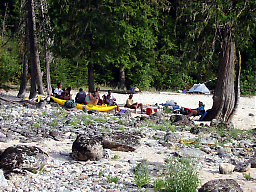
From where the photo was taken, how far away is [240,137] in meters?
9.36

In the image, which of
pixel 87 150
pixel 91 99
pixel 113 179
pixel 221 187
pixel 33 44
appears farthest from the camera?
pixel 33 44

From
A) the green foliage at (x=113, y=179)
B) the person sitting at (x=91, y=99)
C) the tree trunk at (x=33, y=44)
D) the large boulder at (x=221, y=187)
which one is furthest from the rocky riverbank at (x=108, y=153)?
the tree trunk at (x=33, y=44)

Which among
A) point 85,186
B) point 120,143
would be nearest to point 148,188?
point 85,186

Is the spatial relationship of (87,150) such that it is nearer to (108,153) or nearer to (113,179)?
(108,153)

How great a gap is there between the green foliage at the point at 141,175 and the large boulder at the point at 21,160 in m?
1.47

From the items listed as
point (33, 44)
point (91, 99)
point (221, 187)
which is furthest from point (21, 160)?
point (33, 44)

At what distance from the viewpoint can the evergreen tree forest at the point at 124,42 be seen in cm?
1209

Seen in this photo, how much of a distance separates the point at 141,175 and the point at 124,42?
1471cm

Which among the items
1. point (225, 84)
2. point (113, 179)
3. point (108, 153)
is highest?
point (225, 84)

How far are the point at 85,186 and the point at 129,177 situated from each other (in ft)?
2.57

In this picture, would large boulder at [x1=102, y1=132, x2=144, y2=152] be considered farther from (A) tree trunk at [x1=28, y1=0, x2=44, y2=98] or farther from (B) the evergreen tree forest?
(A) tree trunk at [x1=28, y1=0, x2=44, y2=98]

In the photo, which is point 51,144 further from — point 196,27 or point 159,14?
point 159,14

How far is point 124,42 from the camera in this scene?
1912cm

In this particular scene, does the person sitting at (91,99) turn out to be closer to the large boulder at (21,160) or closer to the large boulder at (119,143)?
the large boulder at (119,143)
